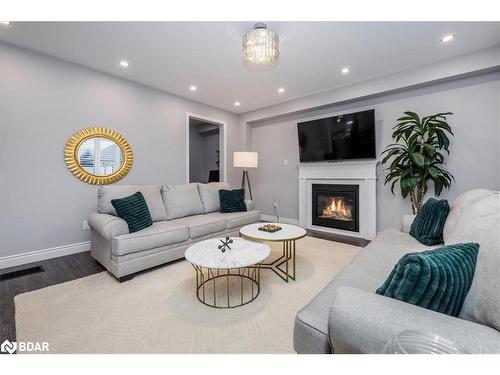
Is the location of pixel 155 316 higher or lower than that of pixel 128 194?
lower

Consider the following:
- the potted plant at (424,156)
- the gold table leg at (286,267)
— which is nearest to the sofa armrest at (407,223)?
the potted plant at (424,156)

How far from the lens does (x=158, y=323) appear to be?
1.58 meters

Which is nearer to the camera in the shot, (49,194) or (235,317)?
(235,317)

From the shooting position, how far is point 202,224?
9.61 feet

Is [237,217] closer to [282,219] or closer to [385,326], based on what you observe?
[282,219]

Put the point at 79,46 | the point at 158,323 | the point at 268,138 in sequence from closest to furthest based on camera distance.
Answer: the point at 158,323
the point at 79,46
the point at 268,138

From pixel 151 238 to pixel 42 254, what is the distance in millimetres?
1635

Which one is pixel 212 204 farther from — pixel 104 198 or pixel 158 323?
pixel 158 323

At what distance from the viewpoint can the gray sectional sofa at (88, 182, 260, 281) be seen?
88.6 inches

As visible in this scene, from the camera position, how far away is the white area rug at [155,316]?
139 cm

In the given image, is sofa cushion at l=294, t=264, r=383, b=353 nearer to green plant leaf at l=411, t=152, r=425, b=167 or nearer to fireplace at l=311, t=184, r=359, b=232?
green plant leaf at l=411, t=152, r=425, b=167

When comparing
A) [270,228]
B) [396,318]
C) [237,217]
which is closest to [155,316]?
[270,228]
